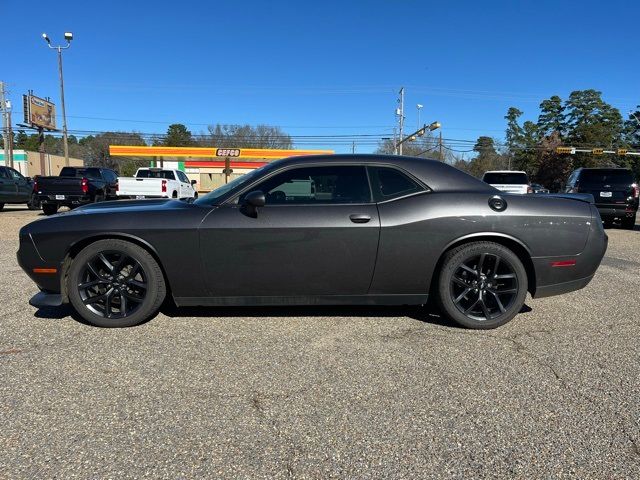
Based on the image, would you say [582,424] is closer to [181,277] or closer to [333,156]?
[333,156]

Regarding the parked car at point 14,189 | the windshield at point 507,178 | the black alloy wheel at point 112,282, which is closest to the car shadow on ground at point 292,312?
the black alloy wheel at point 112,282

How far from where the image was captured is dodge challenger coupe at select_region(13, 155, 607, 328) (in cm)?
370

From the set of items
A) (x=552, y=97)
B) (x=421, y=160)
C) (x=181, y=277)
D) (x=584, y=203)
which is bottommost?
(x=181, y=277)

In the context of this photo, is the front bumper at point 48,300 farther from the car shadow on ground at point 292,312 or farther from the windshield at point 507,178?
the windshield at point 507,178

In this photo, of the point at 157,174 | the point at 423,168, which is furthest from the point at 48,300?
the point at 157,174

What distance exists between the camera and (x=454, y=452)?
219 cm

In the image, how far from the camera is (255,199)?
3.64m

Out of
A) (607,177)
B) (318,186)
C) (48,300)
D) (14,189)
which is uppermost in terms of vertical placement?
(607,177)

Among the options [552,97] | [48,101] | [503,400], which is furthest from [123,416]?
[552,97]

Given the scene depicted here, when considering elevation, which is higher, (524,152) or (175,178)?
(524,152)

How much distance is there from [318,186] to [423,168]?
0.95 meters

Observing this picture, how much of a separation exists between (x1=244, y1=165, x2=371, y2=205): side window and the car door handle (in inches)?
6.4

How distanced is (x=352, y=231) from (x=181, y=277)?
4.87 feet

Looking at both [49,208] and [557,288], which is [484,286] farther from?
[49,208]
